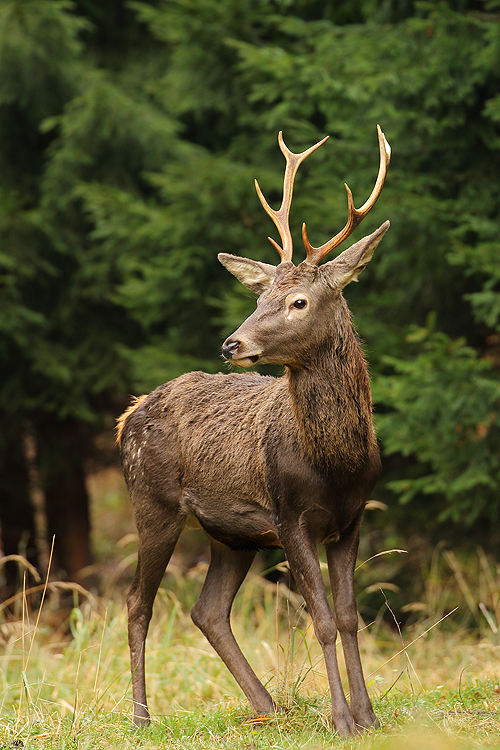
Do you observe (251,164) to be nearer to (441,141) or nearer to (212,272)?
(212,272)

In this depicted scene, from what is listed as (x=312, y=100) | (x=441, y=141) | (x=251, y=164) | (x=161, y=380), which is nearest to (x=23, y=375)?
(x=161, y=380)

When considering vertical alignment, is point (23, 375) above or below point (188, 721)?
above

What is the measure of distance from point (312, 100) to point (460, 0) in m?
1.51

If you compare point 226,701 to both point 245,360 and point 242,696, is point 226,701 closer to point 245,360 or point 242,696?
point 242,696

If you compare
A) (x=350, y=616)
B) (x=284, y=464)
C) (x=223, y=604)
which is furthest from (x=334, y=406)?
(x=223, y=604)

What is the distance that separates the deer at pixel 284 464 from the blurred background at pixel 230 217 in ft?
7.42

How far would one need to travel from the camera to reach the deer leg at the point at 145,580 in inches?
178

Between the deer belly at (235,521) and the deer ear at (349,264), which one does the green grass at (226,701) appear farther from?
the deer ear at (349,264)

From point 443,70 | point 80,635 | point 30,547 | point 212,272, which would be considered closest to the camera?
point 80,635

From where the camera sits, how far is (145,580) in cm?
461

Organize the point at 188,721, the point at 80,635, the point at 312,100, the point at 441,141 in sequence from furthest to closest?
the point at 312,100
the point at 441,141
the point at 80,635
the point at 188,721

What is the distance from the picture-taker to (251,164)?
885 cm

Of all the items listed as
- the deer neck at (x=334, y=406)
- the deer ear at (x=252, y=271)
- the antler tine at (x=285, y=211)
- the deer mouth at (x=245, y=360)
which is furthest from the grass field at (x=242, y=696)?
the antler tine at (x=285, y=211)

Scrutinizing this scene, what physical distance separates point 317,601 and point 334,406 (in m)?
0.85
